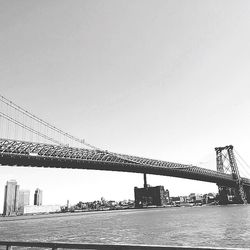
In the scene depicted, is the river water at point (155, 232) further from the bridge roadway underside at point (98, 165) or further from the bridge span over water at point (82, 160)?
the bridge span over water at point (82, 160)

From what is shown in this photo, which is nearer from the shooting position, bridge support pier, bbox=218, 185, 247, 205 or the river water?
the river water

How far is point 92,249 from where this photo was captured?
4949mm

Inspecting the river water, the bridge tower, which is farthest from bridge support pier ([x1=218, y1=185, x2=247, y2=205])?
the river water

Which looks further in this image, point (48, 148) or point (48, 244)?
point (48, 148)

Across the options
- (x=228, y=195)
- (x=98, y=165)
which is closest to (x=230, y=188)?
(x=228, y=195)

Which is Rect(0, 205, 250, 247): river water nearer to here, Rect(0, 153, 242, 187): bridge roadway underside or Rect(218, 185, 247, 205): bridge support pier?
Rect(0, 153, 242, 187): bridge roadway underside

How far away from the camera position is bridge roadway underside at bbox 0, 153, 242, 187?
5197 centimetres

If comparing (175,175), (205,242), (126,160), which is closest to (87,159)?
(126,160)

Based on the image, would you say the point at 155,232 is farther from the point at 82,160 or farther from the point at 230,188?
the point at 230,188

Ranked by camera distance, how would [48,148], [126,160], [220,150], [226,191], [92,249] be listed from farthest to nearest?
[220,150] < [226,191] < [126,160] < [48,148] < [92,249]

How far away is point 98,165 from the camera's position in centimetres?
6275

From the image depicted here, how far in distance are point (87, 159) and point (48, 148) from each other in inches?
323

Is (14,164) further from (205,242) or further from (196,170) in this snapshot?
(196,170)

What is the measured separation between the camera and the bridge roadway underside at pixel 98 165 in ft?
171
